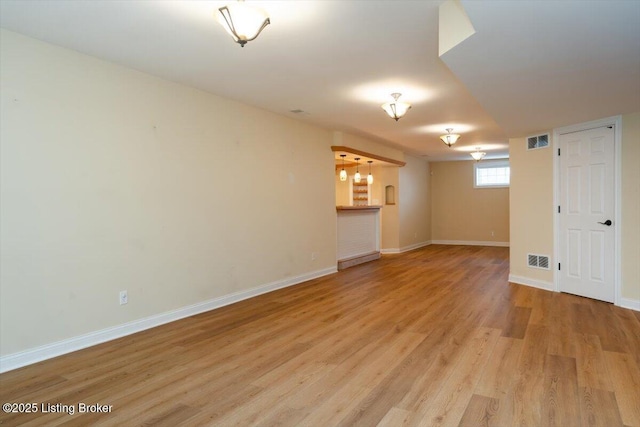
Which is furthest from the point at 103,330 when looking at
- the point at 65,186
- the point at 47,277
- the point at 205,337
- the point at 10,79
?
the point at 10,79

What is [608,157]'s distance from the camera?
4.57 m

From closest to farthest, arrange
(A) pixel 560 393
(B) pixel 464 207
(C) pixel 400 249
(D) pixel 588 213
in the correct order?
(A) pixel 560 393 → (D) pixel 588 213 → (C) pixel 400 249 → (B) pixel 464 207

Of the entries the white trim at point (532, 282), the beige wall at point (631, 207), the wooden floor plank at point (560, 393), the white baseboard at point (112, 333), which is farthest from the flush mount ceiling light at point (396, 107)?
the white trim at point (532, 282)

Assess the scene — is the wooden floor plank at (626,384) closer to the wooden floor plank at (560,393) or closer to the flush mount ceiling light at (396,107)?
the wooden floor plank at (560,393)

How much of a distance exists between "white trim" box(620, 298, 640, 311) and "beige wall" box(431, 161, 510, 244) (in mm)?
6529

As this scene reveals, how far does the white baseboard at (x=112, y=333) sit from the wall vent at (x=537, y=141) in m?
4.43

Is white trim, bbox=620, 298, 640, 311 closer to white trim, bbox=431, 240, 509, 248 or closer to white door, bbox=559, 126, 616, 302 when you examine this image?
white door, bbox=559, 126, 616, 302

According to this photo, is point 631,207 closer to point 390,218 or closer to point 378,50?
point 378,50

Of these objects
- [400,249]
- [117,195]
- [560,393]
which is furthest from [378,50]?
[400,249]

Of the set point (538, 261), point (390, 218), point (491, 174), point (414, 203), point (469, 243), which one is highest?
point (491, 174)

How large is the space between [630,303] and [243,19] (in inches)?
203

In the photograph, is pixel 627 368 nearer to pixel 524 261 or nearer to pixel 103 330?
pixel 524 261

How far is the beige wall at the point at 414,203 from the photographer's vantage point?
32.4ft

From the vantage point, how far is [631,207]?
14.3ft
